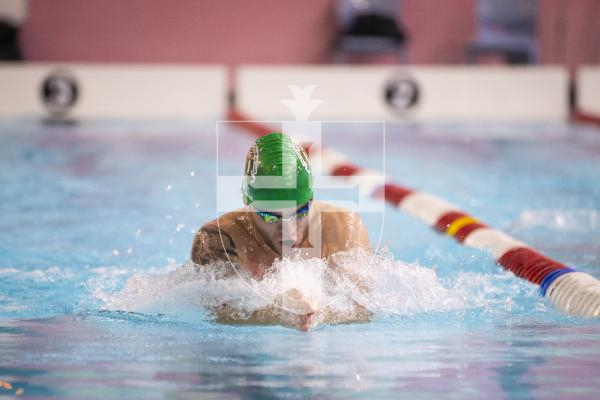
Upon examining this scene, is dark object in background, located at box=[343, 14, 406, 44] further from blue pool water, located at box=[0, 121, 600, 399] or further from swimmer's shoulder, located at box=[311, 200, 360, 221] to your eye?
swimmer's shoulder, located at box=[311, 200, 360, 221]

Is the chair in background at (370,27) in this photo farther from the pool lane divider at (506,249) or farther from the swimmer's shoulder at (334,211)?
the swimmer's shoulder at (334,211)

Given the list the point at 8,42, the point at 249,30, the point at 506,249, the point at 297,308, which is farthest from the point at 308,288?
the point at 249,30

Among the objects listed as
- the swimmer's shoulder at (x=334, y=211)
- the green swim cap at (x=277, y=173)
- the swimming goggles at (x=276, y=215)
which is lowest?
the swimmer's shoulder at (x=334, y=211)

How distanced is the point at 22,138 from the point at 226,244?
614cm

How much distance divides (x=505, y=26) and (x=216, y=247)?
28.9 ft

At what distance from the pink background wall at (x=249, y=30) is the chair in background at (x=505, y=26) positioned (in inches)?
28.3

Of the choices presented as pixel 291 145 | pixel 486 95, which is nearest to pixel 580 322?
pixel 291 145

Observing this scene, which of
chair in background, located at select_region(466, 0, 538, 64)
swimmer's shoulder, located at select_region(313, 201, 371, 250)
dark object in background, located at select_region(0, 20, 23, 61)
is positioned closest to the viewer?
swimmer's shoulder, located at select_region(313, 201, 371, 250)

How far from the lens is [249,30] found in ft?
38.5

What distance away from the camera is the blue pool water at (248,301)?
234cm

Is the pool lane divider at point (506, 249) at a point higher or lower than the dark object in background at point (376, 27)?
lower

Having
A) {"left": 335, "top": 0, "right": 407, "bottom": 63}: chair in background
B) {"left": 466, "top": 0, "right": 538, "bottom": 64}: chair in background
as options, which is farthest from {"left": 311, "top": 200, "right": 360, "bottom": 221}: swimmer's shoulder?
{"left": 466, "top": 0, "right": 538, "bottom": 64}: chair in background

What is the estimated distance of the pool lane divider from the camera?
3.15 meters

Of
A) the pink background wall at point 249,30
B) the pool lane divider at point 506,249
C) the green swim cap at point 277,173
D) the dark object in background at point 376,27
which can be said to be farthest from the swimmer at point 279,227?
the pink background wall at point 249,30
